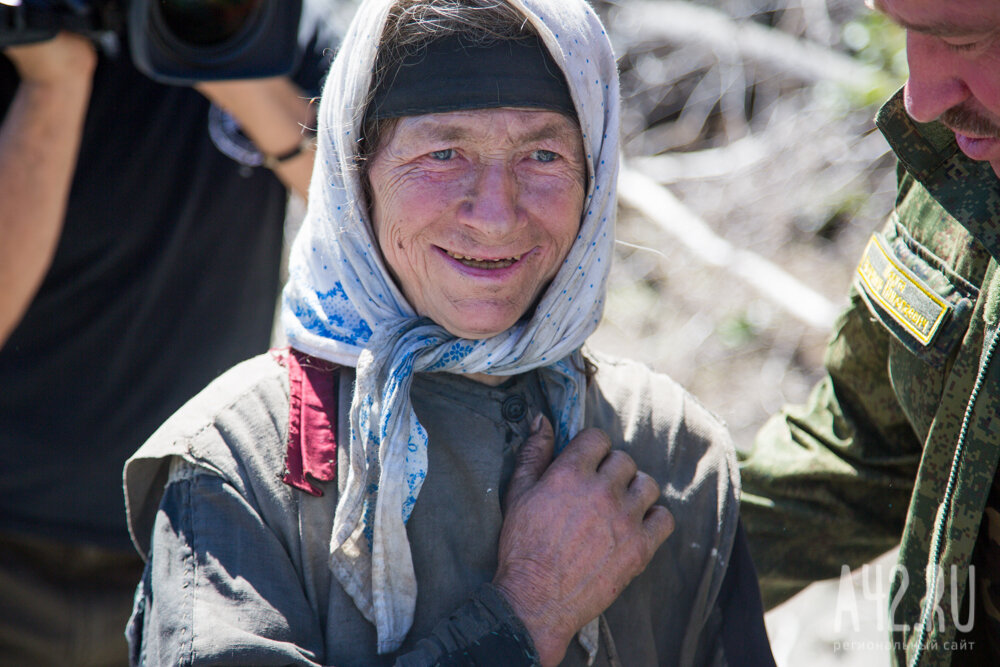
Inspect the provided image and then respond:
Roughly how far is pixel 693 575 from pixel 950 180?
97 cm

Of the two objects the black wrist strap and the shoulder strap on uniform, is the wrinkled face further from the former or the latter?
the black wrist strap

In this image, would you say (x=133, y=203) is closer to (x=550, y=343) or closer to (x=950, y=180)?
(x=550, y=343)

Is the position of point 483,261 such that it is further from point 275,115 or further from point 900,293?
point 275,115

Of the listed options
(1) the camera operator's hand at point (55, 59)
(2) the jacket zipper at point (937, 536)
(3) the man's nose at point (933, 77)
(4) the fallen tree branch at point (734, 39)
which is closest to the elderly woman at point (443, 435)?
(2) the jacket zipper at point (937, 536)

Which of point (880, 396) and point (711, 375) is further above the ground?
point (880, 396)

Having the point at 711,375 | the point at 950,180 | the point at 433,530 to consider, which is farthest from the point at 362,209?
the point at 711,375

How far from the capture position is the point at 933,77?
1.68 metres

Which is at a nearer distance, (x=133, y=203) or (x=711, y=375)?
(x=133, y=203)

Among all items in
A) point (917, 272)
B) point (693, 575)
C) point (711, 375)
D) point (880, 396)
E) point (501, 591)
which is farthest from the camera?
point (711, 375)

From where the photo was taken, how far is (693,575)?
6.11 ft

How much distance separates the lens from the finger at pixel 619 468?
176 centimetres

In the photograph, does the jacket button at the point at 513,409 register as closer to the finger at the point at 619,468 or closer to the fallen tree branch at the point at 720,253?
the finger at the point at 619,468

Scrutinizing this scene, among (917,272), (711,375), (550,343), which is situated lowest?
(711,375)

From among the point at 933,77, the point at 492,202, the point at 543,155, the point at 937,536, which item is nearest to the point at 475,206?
the point at 492,202
